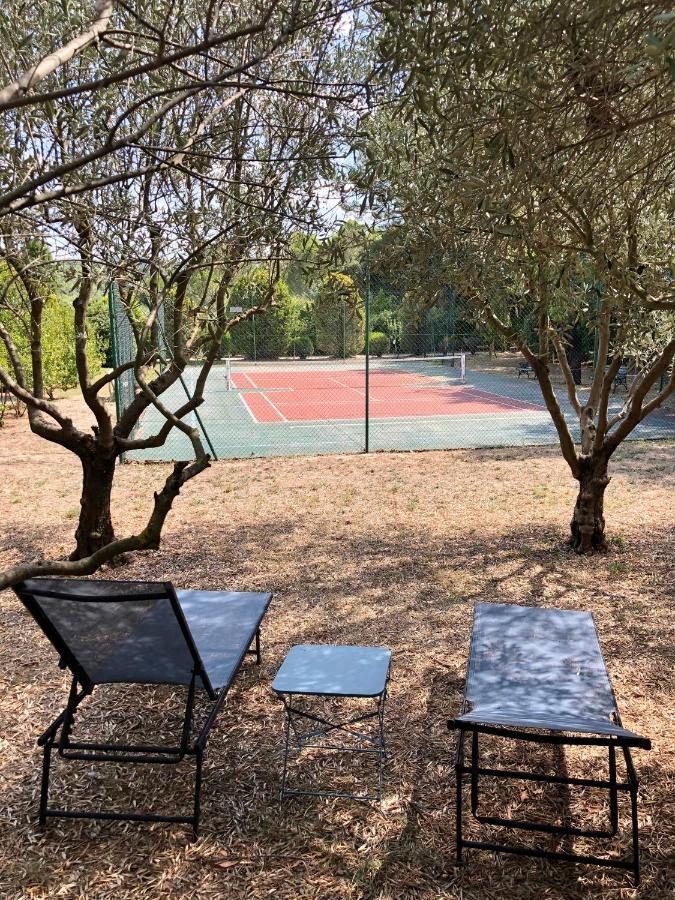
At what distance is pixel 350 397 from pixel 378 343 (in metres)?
14.9

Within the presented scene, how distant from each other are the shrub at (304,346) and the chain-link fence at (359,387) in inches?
2.9

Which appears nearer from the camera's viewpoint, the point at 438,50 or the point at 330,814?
the point at 438,50

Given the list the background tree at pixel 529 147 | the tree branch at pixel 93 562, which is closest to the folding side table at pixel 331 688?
the tree branch at pixel 93 562

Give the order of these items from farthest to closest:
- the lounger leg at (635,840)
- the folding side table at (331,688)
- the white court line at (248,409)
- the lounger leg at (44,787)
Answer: the white court line at (248,409)
the folding side table at (331,688)
the lounger leg at (44,787)
the lounger leg at (635,840)

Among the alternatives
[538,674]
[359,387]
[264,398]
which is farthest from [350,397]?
[538,674]

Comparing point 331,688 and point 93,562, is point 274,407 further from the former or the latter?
point 93,562

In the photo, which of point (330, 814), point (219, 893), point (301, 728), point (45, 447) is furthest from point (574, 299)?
point (45, 447)

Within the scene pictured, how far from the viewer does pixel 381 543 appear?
753 centimetres

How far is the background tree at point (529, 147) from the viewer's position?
309 centimetres

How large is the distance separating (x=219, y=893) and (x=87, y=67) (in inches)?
167

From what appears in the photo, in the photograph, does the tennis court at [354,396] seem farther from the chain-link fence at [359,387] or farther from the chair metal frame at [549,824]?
the chair metal frame at [549,824]

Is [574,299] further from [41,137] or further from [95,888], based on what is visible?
[95,888]

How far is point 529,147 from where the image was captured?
383 cm

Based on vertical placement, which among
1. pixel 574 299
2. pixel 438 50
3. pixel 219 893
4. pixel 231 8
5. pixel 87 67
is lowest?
pixel 219 893
